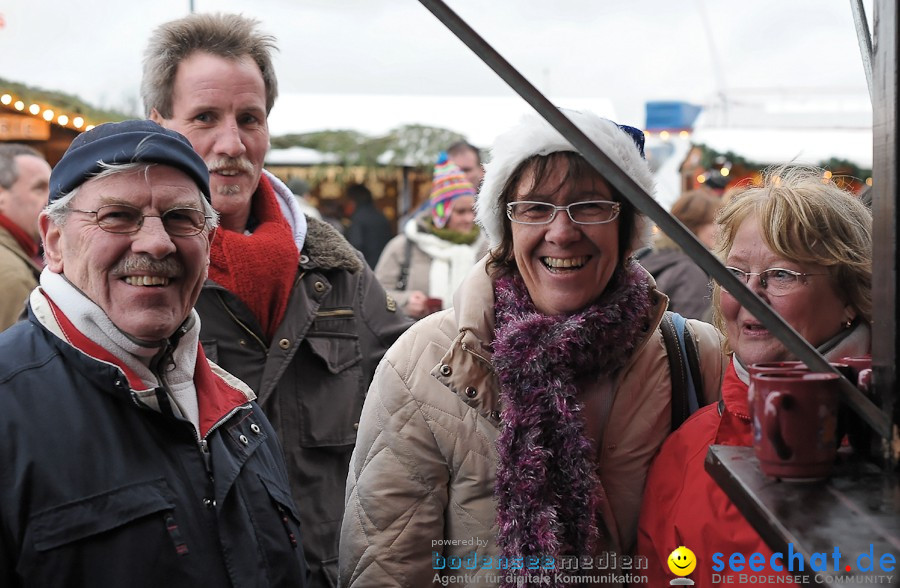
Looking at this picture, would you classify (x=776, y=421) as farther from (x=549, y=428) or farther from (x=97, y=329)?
(x=97, y=329)

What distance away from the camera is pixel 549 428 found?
6.73 ft

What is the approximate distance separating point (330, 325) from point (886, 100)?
5.88ft

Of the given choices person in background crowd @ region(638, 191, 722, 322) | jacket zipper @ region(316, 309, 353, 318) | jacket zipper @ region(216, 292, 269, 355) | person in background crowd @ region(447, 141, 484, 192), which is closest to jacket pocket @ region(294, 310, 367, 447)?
jacket zipper @ region(316, 309, 353, 318)

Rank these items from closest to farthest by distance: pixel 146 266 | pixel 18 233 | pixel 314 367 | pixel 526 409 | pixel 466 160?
pixel 146 266
pixel 526 409
pixel 314 367
pixel 18 233
pixel 466 160

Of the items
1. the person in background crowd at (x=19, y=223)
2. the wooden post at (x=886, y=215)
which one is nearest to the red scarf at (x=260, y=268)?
the person in background crowd at (x=19, y=223)

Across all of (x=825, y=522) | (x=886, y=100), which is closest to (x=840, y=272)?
(x=886, y=100)

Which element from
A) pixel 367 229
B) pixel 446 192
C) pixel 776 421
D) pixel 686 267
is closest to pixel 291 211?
pixel 776 421

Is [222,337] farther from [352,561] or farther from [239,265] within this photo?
[352,561]

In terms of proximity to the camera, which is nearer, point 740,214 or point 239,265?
point 740,214

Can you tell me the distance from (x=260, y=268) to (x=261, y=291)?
65 millimetres

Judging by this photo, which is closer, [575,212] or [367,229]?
[575,212]

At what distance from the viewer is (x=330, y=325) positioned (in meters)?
2.65

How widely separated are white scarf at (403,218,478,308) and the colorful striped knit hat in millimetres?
158

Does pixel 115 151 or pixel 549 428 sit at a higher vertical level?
pixel 115 151
